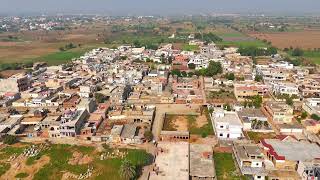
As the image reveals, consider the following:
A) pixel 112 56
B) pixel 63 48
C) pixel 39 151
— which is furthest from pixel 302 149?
pixel 63 48

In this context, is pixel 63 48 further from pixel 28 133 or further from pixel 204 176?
pixel 204 176

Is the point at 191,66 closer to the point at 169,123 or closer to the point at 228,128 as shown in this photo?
the point at 169,123

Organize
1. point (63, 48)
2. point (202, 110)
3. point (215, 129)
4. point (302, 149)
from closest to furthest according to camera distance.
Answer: point (302, 149)
point (215, 129)
point (202, 110)
point (63, 48)

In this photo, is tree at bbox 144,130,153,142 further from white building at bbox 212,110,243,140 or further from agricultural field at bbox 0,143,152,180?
white building at bbox 212,110,243,140

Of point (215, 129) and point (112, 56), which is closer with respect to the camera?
point (215, 129)

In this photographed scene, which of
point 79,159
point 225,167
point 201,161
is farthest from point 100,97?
point 225,167

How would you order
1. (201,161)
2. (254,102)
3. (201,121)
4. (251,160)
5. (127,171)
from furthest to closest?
(254,102) < (201,121) < (201,161) < (251,160) < (127,171)

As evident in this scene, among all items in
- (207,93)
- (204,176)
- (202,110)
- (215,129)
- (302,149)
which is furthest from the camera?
(207,93)
